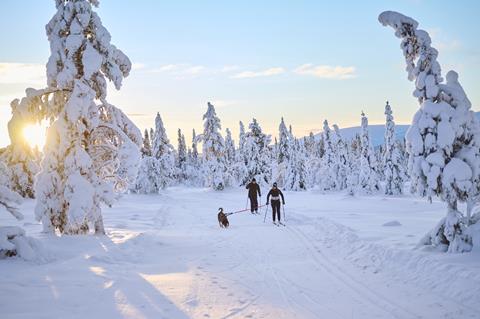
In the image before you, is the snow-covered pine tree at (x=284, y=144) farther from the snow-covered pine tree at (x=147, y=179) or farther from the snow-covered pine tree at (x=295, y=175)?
the snow-covered pine tree at (x=147, y=179)

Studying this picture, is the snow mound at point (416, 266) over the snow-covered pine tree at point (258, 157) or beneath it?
beneath

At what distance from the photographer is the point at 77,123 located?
1313cm

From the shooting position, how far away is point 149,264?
981 centimetres

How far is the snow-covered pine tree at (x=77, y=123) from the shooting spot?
42.0ft

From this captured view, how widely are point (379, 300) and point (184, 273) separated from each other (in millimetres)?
4283

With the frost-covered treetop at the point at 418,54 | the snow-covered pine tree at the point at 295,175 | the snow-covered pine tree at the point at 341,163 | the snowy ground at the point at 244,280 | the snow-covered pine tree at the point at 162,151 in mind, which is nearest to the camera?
the snowy ground at the point at 244,280

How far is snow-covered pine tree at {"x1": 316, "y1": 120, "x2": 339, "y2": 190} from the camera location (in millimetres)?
60281

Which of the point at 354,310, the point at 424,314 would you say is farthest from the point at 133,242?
the point at 424,314

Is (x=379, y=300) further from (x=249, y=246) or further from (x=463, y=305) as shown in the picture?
(x=249, y=246)

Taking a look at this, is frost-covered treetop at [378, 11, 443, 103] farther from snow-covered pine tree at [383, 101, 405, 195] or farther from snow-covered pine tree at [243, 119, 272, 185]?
snow-covered pine tree at [243, 119, 272, 185]

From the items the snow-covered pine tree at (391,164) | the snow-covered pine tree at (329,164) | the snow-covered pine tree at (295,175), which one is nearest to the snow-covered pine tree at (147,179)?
the snow-covered pine tree at (295,175)

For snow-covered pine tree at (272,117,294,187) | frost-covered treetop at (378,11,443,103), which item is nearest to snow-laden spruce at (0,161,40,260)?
frost-covered treetop at (378,11,443,103)

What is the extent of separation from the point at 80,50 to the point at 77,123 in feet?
8.77

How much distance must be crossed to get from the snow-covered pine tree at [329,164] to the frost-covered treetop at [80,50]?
5030 cm
